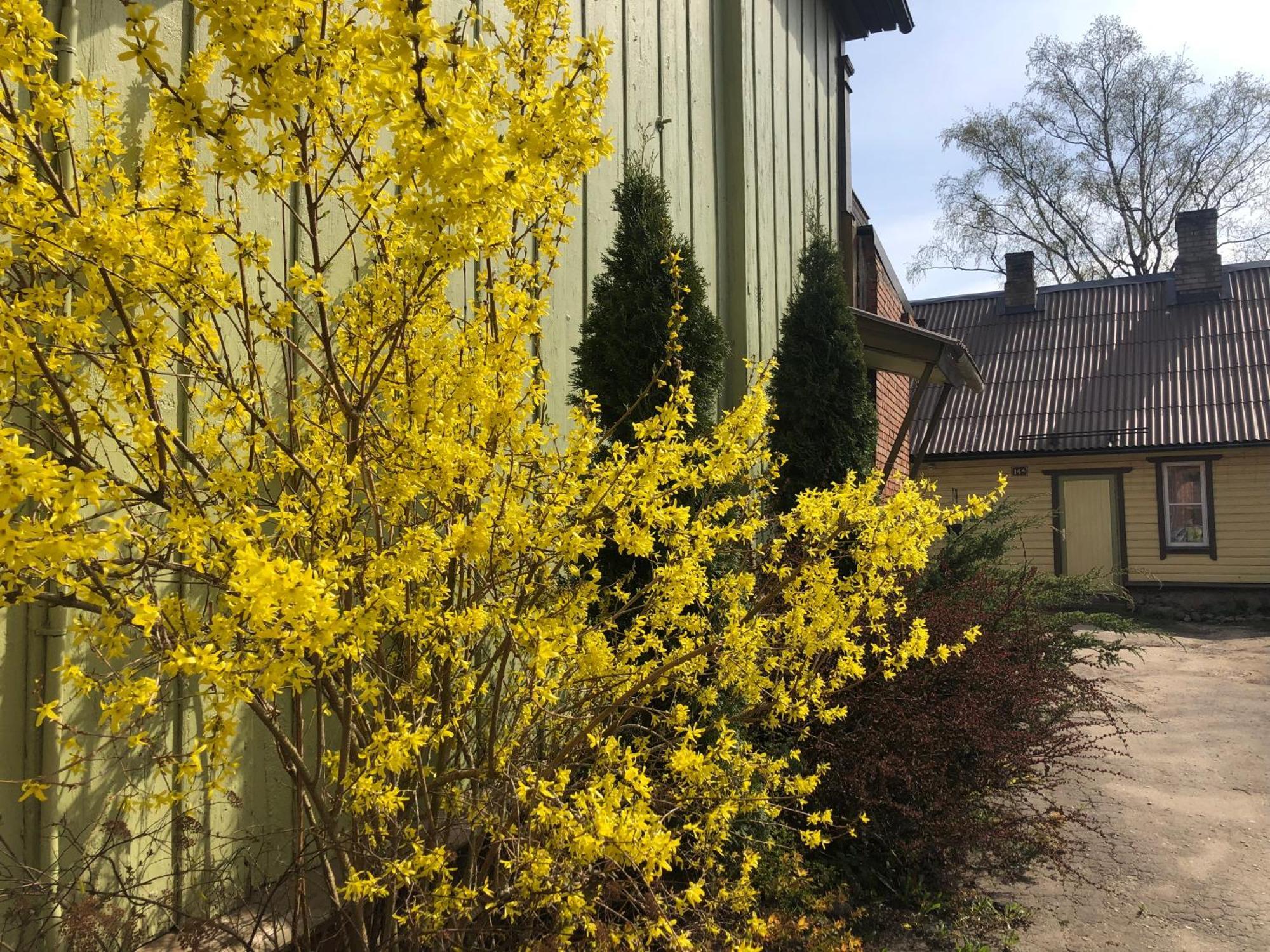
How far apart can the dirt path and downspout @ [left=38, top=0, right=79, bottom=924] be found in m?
3.57

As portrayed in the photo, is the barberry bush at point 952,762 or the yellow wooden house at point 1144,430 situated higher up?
the yellow wooden house at point 1144,430

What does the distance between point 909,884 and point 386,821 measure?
9.10 feet

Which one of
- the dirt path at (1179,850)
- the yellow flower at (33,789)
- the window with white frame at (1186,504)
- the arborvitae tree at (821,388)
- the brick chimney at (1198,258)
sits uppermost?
the brick chimney at (1198,258)

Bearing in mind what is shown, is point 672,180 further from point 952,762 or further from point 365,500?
point 365,500

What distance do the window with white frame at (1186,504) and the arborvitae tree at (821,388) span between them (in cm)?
1138

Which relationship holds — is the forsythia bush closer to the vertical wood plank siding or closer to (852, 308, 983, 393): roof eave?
the vertical wood plank siding

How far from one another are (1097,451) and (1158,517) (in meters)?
1.52

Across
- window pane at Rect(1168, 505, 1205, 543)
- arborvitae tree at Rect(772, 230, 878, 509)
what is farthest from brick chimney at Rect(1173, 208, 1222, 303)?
arborvitae tree at Rect(772, 230, 878, 509)

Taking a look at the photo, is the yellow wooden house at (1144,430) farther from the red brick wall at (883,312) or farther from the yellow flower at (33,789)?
the yellow flower at (33,789)

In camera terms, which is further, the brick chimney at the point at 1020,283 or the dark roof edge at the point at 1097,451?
the brick chimney at the point at 1020,283

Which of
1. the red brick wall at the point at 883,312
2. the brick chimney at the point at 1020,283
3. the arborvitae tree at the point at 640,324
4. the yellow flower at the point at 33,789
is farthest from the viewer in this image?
the brick chimney at the point at 1020,283

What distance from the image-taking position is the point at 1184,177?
21812 mm

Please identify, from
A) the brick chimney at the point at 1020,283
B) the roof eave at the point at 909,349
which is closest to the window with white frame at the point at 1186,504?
the brick chimney at the point at 1020,283

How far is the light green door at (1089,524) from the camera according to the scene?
51.1 ft
